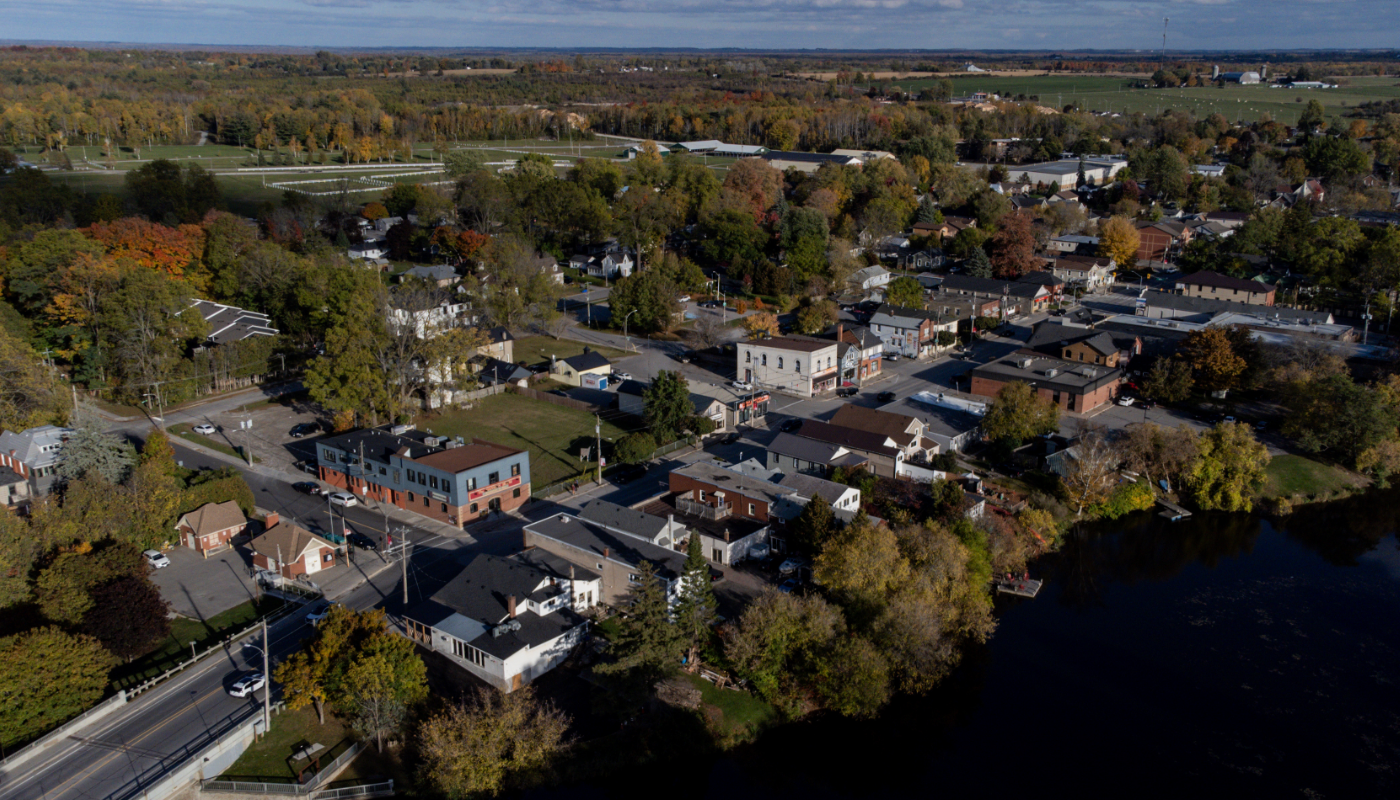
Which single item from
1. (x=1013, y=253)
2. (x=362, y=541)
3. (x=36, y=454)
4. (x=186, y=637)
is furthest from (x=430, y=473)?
(x=1013, y=253)

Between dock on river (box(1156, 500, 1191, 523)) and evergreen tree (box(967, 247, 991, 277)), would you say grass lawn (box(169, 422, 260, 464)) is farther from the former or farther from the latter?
evergreen tree (box(967, 247, 991, 277))

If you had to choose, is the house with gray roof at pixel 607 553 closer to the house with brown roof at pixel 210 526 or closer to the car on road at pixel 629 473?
the car on road at pixel 629 473

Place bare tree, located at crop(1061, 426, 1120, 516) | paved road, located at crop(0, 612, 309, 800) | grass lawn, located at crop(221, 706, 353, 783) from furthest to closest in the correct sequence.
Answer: bare tree, located at crop(1061, 426, 1120, 516) → grass lawn, located at crop(221, 706, 353, 783) → paved road, located at crop(0, 612, 309, 800)

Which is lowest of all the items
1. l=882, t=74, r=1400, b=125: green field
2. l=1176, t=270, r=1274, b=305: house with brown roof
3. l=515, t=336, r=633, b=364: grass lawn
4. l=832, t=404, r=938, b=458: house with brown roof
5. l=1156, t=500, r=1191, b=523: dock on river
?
l=1156, t=500, r=1191, b=523: dock on river

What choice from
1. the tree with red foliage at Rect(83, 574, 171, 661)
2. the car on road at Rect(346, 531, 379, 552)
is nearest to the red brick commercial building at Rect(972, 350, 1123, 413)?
the car on road at Rect(346, 531, 379, 552)

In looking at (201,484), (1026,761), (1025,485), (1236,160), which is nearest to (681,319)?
(1025,485)

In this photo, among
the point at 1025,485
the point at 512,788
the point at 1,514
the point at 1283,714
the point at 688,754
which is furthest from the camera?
the point at 1025,485

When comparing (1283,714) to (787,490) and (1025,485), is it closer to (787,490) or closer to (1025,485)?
(1025,485)

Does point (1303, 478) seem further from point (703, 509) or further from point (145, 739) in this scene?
point (145, 739)
